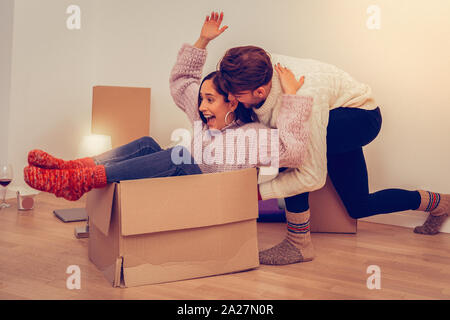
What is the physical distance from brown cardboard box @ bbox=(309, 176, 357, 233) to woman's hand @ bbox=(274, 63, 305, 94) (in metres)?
0.62

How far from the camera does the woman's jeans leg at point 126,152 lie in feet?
5.26

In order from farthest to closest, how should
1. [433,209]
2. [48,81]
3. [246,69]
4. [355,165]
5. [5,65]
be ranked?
[48,81] → [5,65] → [433,209] → [355,165] → [246,69]

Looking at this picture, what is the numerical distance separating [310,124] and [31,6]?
1.90 meters

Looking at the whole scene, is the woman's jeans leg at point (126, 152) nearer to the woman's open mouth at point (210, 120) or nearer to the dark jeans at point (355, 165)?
the woman's open mouth at point (210, 120)

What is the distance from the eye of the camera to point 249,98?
1661 millimetres

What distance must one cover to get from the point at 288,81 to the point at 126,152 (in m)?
0.61

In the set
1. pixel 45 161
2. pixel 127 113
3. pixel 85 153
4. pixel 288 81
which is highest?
pixel 288 81

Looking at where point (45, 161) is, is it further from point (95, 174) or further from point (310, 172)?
point (310, 172)

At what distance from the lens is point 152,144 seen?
1.68m

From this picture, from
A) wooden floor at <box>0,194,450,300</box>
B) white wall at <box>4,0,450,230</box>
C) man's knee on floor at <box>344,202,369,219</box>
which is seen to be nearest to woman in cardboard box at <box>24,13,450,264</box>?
wooden floor at <box>0,194,450,300</box>

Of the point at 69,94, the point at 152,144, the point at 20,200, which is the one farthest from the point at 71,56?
the point at 152,144

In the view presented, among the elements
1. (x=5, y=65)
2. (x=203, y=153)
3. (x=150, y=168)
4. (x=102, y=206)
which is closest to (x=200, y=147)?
(x=203, y=153)

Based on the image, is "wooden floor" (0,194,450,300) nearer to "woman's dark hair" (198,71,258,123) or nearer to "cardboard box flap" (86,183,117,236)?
"cardboard box flap" (86,183,117,236)
